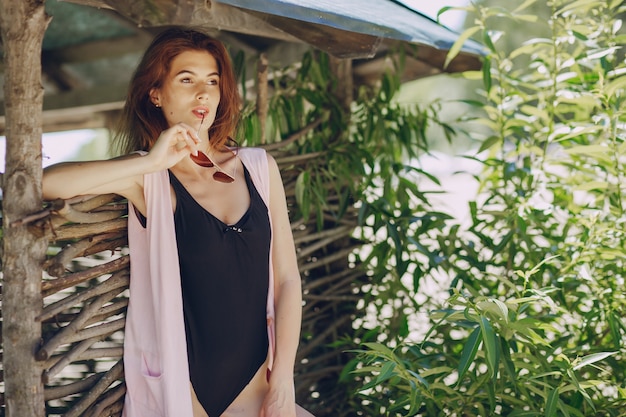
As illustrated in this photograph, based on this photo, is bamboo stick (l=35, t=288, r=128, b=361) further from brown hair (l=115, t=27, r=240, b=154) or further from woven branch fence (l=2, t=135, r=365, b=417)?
brown hair (l=115, t=27, r=240, b=154)

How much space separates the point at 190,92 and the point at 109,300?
610mm

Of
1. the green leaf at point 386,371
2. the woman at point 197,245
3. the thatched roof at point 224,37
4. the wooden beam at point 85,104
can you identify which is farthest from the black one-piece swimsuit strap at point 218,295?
the wooden beam at point 85,104

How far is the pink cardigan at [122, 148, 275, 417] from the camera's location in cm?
210

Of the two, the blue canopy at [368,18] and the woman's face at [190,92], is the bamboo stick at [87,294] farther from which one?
the blue canopy at [368,18]

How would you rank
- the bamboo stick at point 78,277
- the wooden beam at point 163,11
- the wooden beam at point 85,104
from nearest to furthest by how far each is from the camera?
the wooden beam at point 163,11 < the bamboo stick at point 78,277 < the wooden beam at point 85,104

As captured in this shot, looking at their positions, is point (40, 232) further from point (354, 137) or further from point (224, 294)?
point (354, 137)

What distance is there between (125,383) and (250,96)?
2.52 m

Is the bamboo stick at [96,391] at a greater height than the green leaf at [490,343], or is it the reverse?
the green leaf at [490,343]

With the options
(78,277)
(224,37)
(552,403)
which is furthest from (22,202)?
(224,37)

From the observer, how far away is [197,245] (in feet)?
7.14

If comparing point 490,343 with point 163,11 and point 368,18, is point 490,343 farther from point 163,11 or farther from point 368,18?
point 163,11

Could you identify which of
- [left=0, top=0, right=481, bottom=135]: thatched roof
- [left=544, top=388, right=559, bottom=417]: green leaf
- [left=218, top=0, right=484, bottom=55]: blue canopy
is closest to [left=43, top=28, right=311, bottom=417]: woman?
[left=0, top=0, right=481, bottom=135]: thatched roof

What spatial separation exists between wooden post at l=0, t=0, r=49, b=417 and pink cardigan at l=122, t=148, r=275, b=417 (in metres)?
0.26

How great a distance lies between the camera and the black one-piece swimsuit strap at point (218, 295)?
7.16 feet
